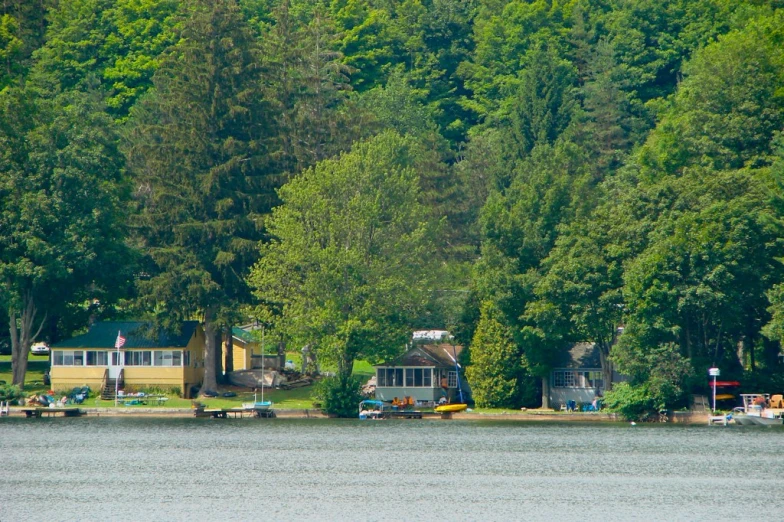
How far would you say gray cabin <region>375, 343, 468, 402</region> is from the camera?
8156 cm

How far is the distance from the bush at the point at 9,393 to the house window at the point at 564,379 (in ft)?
107

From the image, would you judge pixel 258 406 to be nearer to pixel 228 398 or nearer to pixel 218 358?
pixel 228 398

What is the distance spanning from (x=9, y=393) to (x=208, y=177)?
1809cm

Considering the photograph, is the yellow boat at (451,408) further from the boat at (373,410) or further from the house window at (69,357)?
the house window at (69,357)

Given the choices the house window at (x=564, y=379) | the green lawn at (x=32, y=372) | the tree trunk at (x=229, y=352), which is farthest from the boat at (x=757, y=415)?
the green lawn at (x=32, y=372)

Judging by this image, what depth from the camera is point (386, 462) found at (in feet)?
169

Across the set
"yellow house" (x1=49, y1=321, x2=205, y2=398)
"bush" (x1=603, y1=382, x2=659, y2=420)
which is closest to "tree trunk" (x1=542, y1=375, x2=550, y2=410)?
"bush" (x1=603, y1=382, x2=659, y2=420)

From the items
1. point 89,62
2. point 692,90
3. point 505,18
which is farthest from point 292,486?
point 505,18

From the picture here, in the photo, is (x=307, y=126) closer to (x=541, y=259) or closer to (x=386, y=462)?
(x=541, y=259)

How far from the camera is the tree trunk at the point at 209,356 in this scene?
81.6 metres

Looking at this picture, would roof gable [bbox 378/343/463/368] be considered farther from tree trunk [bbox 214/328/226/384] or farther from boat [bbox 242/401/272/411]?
tree trunk [bbox 214/328/226/384]

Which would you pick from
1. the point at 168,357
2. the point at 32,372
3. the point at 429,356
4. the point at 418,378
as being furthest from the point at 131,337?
the point at 429,356

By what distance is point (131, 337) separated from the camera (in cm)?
8288

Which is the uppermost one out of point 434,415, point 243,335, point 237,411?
point 243,335
